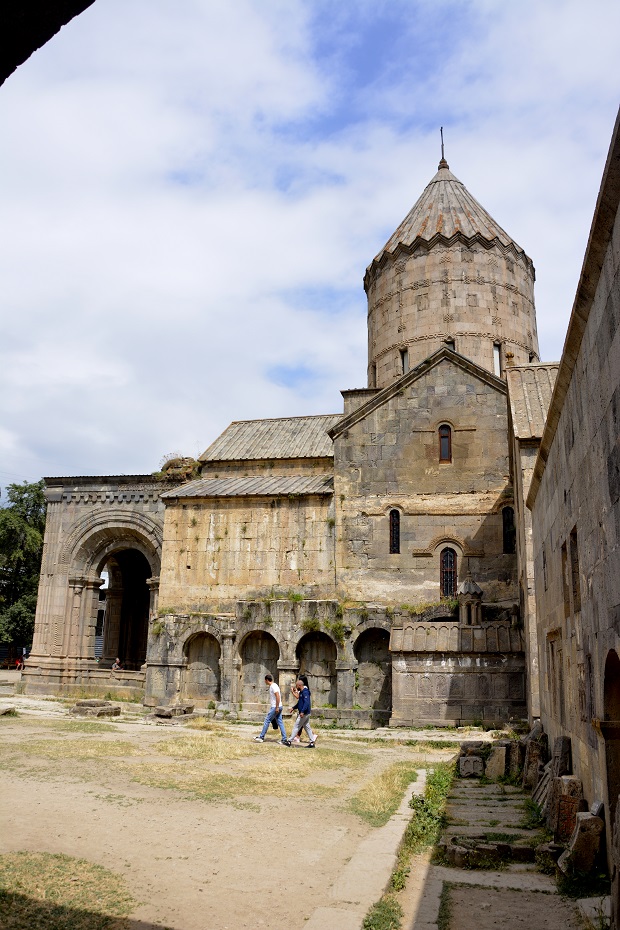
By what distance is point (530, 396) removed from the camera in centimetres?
1253

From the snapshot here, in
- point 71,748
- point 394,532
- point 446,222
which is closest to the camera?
point 71,748

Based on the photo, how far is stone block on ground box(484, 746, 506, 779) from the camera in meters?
8.98

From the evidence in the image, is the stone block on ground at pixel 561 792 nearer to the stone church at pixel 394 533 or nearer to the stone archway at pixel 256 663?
the stone church at pixel 394 533

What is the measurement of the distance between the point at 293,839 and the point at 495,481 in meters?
12.3

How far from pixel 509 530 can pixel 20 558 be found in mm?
23790

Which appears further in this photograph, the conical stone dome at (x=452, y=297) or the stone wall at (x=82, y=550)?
the stone wall at (x=82, y=550)

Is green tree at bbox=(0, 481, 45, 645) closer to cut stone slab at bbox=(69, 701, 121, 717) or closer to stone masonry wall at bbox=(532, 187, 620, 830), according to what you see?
cut stone slab at bbox=(69, 701, 121, 717)

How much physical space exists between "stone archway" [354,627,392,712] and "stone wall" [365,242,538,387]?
749cm

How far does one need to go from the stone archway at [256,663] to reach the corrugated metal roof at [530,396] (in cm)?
823

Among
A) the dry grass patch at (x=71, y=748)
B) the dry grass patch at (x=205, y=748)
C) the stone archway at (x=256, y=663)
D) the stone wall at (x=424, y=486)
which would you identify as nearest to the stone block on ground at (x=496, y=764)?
the dry grass patch at (x=205, y=748)

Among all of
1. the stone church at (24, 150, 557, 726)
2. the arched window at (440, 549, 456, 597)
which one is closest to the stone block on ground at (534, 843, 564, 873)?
the stone church at (24, 150, 557, 726)

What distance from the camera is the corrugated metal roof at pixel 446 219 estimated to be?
2088cm

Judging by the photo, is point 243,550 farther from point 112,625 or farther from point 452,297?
point 112,625

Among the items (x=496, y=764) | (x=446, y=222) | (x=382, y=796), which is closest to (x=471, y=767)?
(x=496, y=764)
